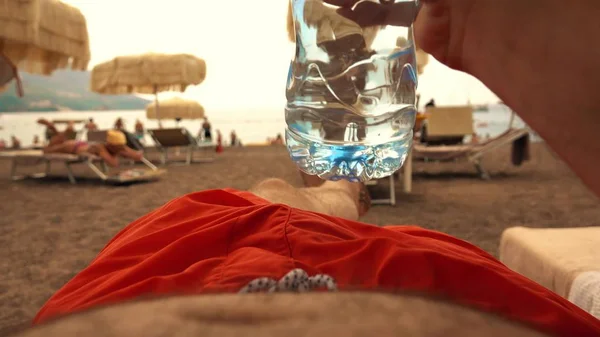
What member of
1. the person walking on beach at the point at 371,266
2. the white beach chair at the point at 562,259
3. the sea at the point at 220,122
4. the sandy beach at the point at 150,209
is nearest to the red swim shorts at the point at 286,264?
the person walking on beach at the point at 371,266

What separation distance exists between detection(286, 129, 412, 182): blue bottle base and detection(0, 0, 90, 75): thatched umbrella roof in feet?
10.5

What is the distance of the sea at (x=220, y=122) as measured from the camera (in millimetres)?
10922

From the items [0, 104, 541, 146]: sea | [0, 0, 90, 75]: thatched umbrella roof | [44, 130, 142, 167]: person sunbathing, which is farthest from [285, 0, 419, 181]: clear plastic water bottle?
[0, 104, 541, 146]: sea

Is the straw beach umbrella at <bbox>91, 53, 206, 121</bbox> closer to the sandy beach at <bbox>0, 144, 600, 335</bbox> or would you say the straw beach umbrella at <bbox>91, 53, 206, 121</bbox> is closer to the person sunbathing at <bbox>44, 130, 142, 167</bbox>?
the person sunbathing at <bbox>44, 130, 142, 167</bbox>

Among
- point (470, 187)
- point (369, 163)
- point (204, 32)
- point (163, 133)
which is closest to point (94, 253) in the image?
point (369, 163)

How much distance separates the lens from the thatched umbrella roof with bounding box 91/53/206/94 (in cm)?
697

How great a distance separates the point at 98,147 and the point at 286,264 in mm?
4973

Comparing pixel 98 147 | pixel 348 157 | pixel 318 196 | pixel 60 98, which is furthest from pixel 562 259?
pixel 60 98

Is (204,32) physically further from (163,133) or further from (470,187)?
(470,187)

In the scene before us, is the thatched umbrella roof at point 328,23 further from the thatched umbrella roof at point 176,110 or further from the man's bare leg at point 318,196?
the thatched umbrella roof at point 176,110

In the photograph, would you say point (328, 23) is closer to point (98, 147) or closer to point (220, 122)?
point (98, 147)

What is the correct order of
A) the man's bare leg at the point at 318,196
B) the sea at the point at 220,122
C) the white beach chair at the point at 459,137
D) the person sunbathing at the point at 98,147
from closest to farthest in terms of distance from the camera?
the man's bare leg at the point at 318,196 → the white beach chair at the point at 459,137 → the person sunbathing at the point at 98,147 → the sea at the point at 220,122

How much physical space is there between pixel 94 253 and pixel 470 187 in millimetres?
3016

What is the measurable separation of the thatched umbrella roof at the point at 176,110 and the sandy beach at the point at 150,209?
3.96 m
